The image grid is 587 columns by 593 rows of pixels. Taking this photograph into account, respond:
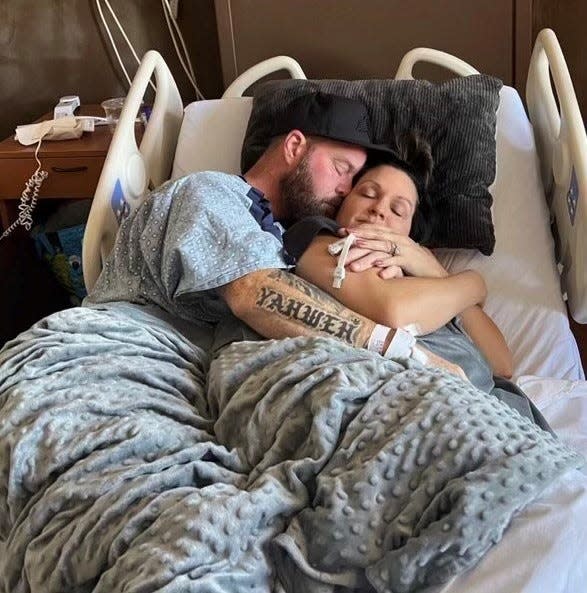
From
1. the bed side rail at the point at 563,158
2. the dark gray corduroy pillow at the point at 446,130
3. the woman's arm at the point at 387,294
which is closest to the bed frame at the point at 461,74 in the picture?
the bed side rail at the point at 563,158

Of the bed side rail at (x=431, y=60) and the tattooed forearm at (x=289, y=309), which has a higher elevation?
the bed side rail at (x=431, y=60)

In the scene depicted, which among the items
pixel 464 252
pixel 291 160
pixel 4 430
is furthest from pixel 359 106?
pixel 4 430

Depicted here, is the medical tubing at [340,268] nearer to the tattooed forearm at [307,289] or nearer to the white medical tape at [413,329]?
the tattooed forearm at [307,289]

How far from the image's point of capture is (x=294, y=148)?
5.99 feet

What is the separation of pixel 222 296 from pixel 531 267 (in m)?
0.74

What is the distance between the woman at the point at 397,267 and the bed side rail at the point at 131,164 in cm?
48

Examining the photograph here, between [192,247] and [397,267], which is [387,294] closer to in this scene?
[397,267]

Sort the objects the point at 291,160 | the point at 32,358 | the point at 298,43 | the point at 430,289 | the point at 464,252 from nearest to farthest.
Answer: the point at 32,358
the point at 430,289
the point at 291,160
the point at 464,252
the point at 298,43

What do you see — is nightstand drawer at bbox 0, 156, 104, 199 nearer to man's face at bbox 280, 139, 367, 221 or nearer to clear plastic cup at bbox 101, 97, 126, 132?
clear plastic cup at bbox 101, 97, 126, 132

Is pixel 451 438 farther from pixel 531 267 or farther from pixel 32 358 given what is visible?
pixel 531 267

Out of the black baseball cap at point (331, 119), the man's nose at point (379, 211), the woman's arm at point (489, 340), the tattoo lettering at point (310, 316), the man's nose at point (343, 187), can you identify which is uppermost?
the black baseball cap at point (331, 119)

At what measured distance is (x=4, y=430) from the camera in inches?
50.3

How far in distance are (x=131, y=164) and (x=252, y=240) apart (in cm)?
60

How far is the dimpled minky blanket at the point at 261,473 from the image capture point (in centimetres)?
103
